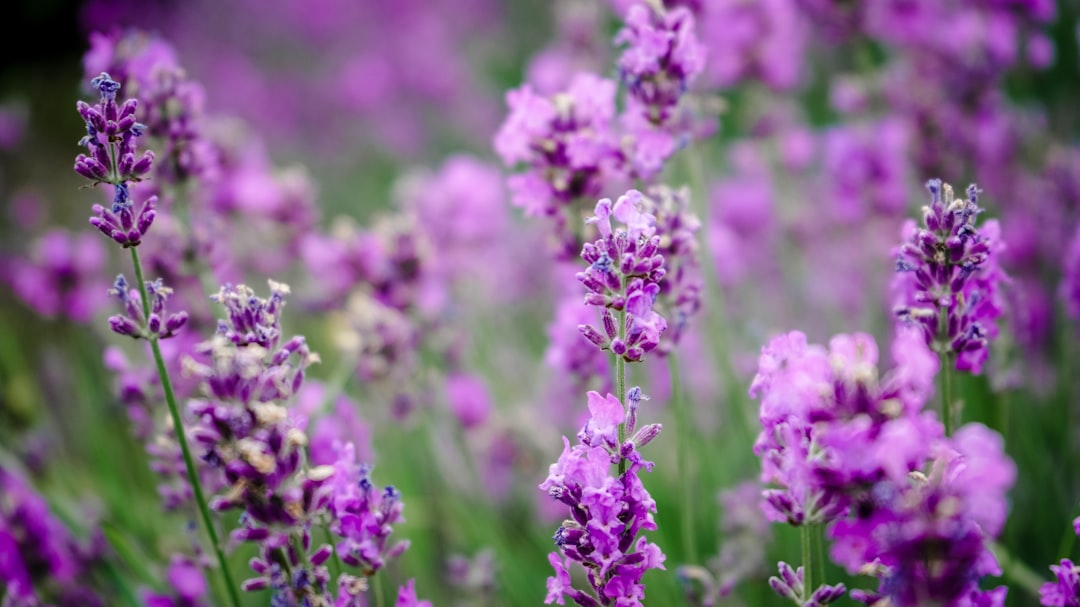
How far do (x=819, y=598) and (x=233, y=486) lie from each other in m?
0.88

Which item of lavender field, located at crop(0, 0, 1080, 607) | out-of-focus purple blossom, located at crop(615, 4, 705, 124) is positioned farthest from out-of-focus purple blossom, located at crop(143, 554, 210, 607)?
out-of-focus purple blossom, located at crop(615, 4, 705, 124)

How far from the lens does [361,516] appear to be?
4.21 feet

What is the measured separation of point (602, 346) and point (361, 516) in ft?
1.55

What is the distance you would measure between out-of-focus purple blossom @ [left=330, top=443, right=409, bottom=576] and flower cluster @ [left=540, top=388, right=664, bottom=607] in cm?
28

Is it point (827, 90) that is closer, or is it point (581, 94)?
point (581, 94)

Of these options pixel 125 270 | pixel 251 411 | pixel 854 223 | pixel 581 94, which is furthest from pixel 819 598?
pixel 125 270

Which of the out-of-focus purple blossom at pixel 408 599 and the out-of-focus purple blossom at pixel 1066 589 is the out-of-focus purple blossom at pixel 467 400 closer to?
the out-of-focus purple blossom at pixel 408 599

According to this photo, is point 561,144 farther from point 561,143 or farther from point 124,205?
point 124,205

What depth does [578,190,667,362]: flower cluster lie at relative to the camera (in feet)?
4.05

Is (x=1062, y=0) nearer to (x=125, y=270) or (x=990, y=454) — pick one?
(x=990, y=454)

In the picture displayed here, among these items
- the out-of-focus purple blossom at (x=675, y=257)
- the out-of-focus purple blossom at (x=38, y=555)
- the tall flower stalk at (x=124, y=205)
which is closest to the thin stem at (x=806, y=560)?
the out-of-focus purple blossom at (x=675, y=257)

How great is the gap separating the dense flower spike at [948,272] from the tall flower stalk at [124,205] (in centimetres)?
118

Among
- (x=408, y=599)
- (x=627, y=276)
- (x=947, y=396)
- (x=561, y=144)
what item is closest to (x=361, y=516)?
(x=408, y=599)

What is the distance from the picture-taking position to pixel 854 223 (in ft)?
9.55
